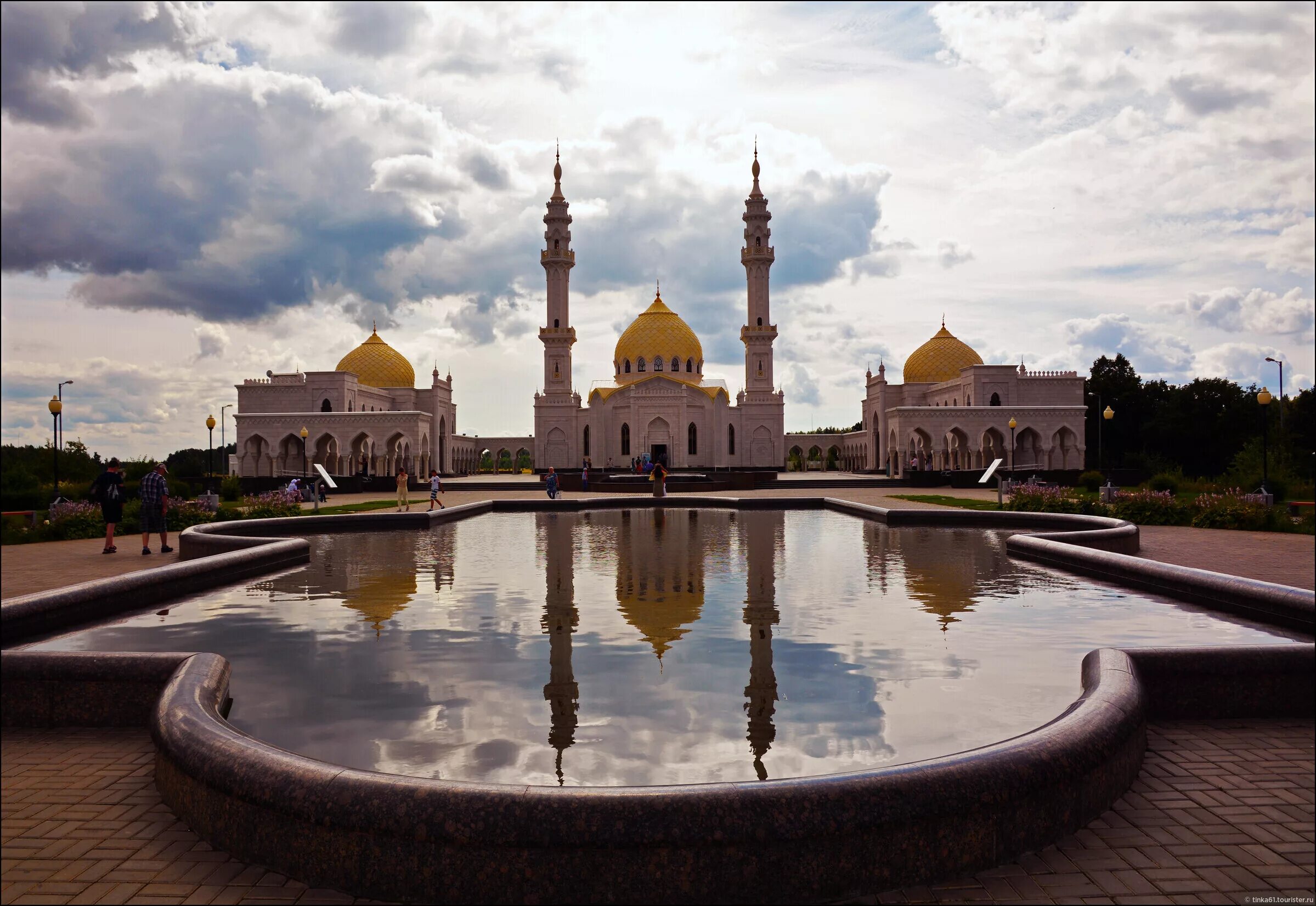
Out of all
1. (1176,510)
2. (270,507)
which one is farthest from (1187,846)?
(270,507)

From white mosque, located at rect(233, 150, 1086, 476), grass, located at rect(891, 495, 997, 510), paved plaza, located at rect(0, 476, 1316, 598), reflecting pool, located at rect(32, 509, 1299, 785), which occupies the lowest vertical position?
reflecting pool, located at rect(32, 509, 1299, 785)

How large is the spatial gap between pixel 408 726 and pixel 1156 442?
53.1m

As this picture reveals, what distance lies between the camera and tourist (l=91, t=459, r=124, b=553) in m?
11.2

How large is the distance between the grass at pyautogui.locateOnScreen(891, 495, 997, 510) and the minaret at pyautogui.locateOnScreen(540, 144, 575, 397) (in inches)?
1176

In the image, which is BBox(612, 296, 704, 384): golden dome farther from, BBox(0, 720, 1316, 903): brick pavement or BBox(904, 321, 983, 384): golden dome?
BBox(0, 720, 1316, 903): brick pavement

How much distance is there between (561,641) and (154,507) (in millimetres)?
8181

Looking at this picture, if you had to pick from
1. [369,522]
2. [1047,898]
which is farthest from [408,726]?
[369,522]

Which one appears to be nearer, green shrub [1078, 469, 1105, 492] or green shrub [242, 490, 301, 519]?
green shrub [242, 490, 301, 519]

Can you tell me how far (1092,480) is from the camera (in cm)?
2738

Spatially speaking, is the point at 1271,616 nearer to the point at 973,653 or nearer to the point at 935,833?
the point at 973,653

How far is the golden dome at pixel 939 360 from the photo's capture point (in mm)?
51781

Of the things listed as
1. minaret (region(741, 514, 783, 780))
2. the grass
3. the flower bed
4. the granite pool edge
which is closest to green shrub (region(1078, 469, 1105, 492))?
the grass

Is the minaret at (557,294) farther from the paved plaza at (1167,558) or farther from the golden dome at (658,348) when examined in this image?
the paved plaza at (1167,558)

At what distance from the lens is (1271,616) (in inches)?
258
